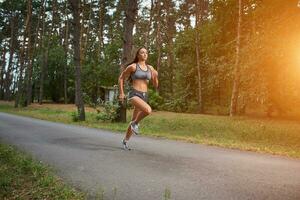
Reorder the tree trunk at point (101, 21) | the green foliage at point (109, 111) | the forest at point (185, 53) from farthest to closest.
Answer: the tree trunk at point (101, 21) < the forest at point (185, 53) < the green foliage at point (109, 111)

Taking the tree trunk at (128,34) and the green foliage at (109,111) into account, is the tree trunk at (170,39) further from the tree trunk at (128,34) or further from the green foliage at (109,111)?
the tree trunk at (128,34)

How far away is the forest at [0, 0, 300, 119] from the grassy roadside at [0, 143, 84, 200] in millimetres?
12907

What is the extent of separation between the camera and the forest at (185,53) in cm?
2580

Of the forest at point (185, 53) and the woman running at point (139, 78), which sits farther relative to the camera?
the forest at point (185, 53)

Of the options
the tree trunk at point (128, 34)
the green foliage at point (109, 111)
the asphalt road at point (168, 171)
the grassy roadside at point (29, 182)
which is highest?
the tree trunk at point (128, 34)

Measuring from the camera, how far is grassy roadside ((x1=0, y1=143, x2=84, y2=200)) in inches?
225

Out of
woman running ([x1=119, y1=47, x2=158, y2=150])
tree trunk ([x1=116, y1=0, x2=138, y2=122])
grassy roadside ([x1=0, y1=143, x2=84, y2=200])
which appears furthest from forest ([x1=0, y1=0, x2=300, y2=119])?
grassy roadside ([x1=0, y1=143, x2=84, y2=200])

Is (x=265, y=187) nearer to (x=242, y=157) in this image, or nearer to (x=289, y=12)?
(x=242, y=157)

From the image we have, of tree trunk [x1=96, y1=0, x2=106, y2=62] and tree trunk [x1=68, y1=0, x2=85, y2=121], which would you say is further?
tree trunk [x1=96, y1=0, x2=106, y2=62]

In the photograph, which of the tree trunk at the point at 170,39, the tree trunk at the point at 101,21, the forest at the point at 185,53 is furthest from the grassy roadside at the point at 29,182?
the tree trunk at the point at 101,21

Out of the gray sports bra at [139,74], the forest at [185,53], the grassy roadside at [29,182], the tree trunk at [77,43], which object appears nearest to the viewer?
the grassy roadside at [29,182]

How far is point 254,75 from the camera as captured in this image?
90.0 feet

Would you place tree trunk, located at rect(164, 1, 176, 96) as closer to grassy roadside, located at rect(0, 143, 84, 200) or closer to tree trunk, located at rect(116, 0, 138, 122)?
tree trunk, located at rect(116, 0, 138, 122)

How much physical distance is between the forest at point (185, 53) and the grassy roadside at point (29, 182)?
12907 millimetres
